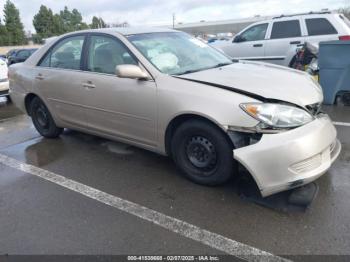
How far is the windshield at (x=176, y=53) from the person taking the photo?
12.2 feet

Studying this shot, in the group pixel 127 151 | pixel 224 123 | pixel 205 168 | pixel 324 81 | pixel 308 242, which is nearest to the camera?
pixel 308 242

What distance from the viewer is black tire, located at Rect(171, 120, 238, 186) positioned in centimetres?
314

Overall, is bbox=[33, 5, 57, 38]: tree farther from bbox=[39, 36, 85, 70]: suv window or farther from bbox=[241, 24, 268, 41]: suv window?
bbox=[39, 36, 85, 70]: suv window

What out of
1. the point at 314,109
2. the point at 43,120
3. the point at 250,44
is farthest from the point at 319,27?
the point at 43,120

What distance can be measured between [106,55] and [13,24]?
203ft

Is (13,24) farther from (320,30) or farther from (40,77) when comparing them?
(40,77)

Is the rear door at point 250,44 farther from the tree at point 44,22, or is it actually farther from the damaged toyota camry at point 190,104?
the tree at point 44,22

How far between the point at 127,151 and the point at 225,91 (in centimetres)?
193

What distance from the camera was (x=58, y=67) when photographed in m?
4.68

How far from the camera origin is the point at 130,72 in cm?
350

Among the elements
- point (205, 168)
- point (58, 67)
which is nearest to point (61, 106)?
point (58, 67)

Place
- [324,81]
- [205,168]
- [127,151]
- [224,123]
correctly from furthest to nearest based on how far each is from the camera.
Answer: [324,81] < [127,151] < [205,168] < [224,123]

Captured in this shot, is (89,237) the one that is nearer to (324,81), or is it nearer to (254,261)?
(254,261)

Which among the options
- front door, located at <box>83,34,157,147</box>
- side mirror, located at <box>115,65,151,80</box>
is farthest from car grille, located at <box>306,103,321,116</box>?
side mirror, located at <box>115,65,151,80</box>
